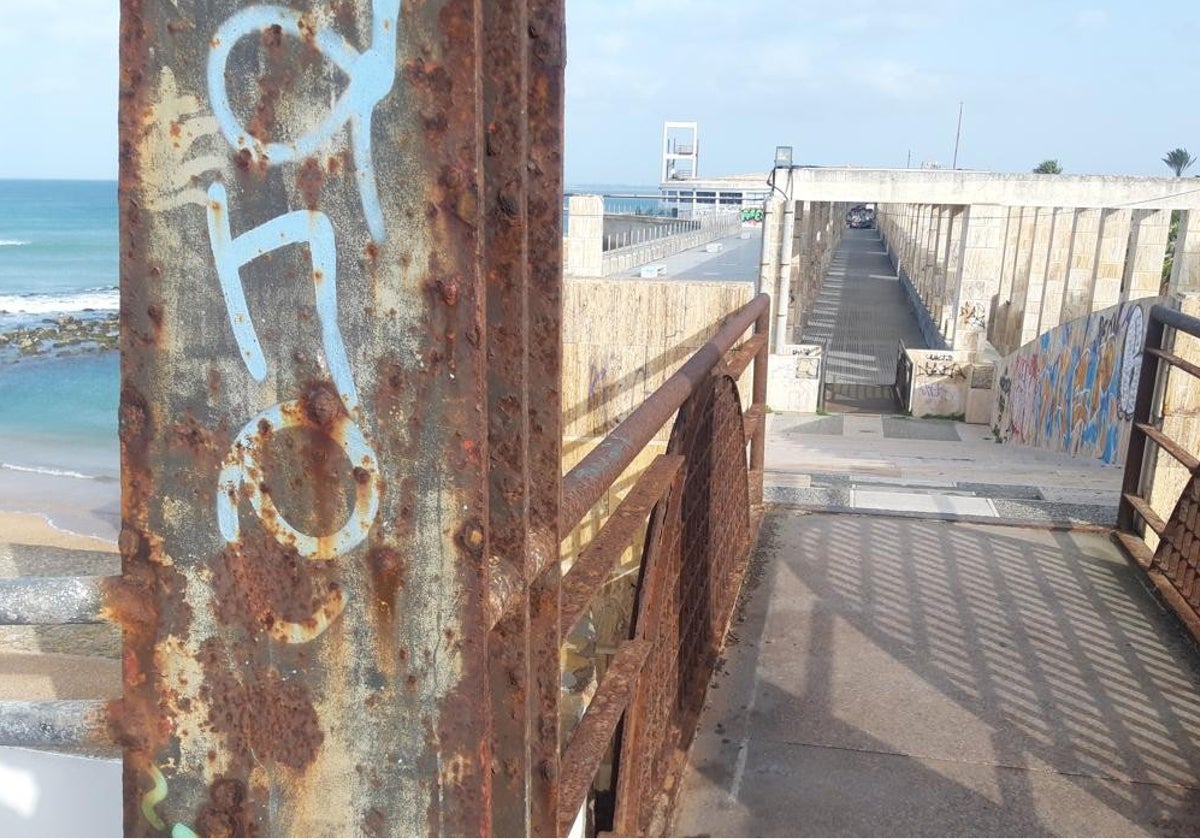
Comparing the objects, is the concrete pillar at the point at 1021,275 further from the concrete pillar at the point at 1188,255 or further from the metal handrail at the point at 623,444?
the metal handrail at the point at 623,444

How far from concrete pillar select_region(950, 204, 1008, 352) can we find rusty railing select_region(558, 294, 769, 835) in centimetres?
1660

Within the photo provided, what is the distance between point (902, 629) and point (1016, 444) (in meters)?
13.7

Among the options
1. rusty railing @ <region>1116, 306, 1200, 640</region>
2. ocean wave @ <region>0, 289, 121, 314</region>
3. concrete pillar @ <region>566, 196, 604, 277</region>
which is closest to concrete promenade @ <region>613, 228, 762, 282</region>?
concrete pillar @ <region>566, 196, 604, 277</region>

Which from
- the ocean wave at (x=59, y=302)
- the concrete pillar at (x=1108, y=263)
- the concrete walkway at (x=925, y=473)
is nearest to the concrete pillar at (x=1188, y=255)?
the concrete pillar at (x=1108, y=263)

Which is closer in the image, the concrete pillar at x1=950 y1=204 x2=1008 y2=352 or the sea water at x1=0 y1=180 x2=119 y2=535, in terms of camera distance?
the concrete pillar at x1=950 y1=204 x2=1008 y2=352

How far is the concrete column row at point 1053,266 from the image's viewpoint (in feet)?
63.3

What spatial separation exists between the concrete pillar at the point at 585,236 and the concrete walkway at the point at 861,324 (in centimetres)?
1020

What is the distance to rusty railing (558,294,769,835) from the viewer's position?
1694 mm

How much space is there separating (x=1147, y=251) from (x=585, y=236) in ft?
39.7

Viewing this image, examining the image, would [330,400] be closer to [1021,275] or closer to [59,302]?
[1021,275]

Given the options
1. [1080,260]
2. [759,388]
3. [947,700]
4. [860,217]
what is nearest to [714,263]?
[1080,260]

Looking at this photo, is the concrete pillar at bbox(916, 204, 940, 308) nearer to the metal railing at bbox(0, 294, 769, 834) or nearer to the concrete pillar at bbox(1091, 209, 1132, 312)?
the concrete pillar at bbox(1091, 209, 1132, 312)

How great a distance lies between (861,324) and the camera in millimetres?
34938

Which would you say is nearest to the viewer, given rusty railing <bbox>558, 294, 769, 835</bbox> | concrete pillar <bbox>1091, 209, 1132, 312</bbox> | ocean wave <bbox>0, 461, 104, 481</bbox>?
rusty railing <bbox>558, 294, 769, 835</bbox>
